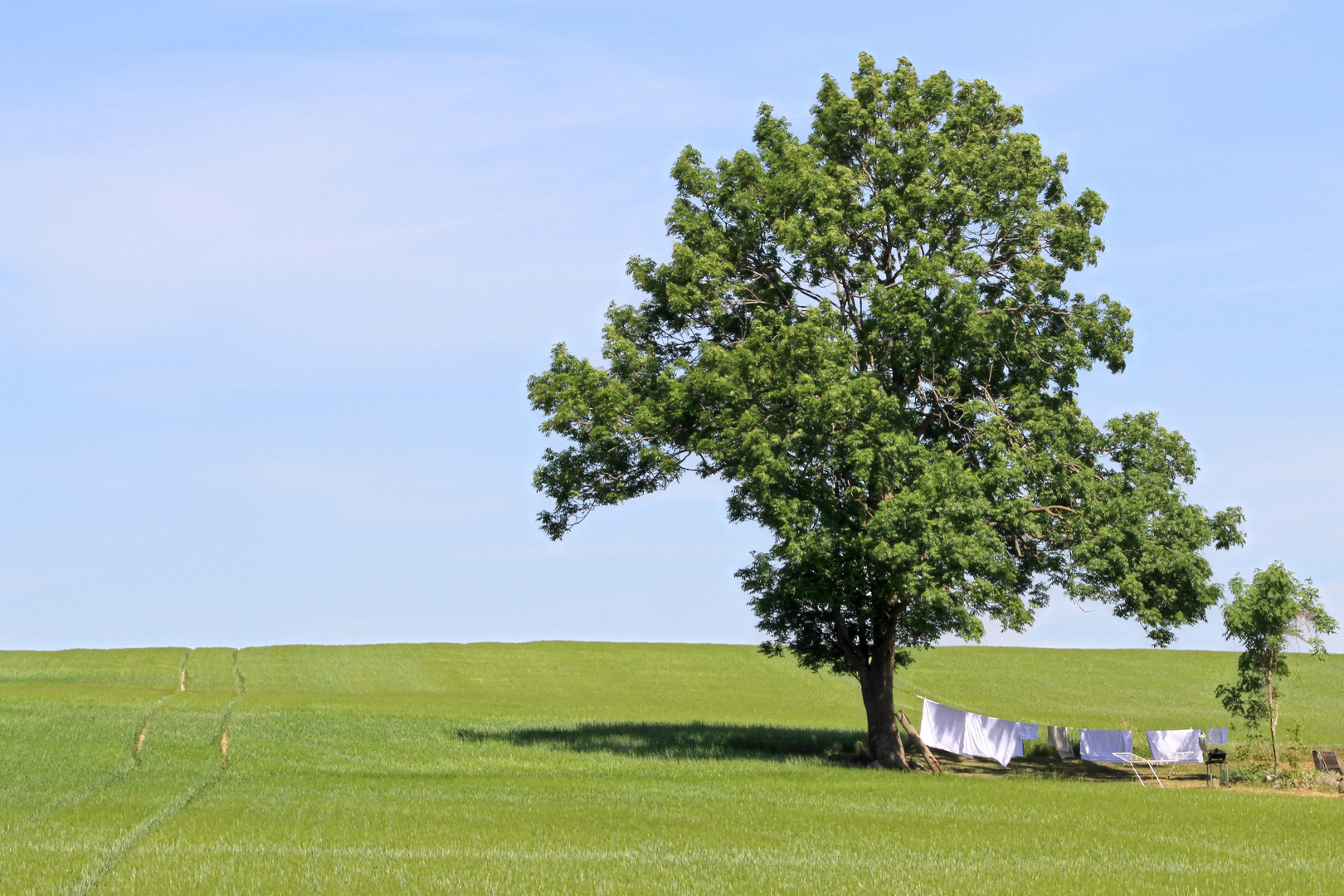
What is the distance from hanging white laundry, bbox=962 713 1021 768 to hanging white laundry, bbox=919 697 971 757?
164 mm

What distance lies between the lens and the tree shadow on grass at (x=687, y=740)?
34125mm

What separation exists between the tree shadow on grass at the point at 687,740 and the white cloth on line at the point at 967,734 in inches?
135

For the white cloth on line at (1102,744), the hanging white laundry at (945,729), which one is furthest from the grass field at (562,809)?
the hanging white laundry at (945,729)

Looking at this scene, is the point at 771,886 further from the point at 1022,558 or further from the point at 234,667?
the point at 234,667

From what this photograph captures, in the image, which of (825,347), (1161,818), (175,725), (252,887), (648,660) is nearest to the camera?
(252,887)

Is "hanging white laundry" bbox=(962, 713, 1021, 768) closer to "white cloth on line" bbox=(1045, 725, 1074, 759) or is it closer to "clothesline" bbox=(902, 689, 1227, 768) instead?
"clothesline" bbox=(902, 689, 1227, 768)

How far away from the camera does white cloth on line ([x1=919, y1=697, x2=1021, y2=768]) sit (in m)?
31.7

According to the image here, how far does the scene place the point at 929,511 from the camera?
27.9 m

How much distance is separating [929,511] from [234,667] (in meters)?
52.6

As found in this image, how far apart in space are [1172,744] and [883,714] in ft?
24.2

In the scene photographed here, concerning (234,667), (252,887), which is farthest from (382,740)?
(234,667)

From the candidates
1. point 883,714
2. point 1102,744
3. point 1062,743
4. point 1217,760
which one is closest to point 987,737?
point 883,714

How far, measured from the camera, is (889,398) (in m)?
28.6

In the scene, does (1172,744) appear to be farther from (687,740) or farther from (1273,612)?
(687,740)
